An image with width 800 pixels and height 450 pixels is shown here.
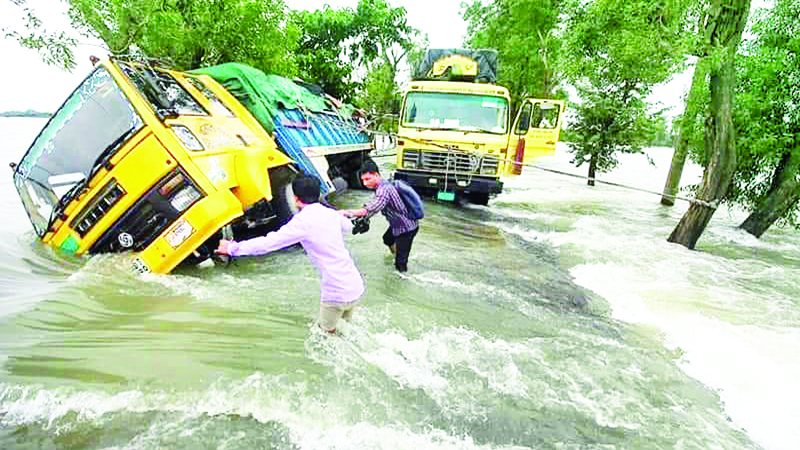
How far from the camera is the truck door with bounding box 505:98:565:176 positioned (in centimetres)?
1026

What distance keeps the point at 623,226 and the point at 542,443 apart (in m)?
8.86

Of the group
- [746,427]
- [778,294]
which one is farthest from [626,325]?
[778,294]

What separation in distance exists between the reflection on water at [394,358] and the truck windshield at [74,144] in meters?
0.63

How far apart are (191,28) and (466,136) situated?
5563mm

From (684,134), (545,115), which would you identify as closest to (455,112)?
(545,115)

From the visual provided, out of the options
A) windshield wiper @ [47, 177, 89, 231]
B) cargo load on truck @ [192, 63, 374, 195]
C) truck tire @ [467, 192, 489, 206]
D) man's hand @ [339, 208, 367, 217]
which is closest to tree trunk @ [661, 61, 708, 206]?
truck tire @ [467, 192, 489, 206]

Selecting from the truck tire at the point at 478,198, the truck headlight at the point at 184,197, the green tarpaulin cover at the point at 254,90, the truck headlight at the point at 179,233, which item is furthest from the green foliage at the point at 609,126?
the truck headlight at the point at 179,233

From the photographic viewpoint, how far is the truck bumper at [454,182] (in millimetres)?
9891

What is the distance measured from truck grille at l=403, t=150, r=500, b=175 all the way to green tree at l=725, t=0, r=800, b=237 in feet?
14.6

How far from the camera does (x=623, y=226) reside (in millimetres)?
10812

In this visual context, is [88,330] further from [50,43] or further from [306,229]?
[50,43]

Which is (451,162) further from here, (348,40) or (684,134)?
(348,40)

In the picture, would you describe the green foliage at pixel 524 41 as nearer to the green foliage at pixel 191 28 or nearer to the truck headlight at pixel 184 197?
the green foliage at pixel 191 28

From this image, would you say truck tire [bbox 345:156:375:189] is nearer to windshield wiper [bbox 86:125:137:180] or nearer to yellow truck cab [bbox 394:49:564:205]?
yellow truck cab [bbox 394:49:564:205]
